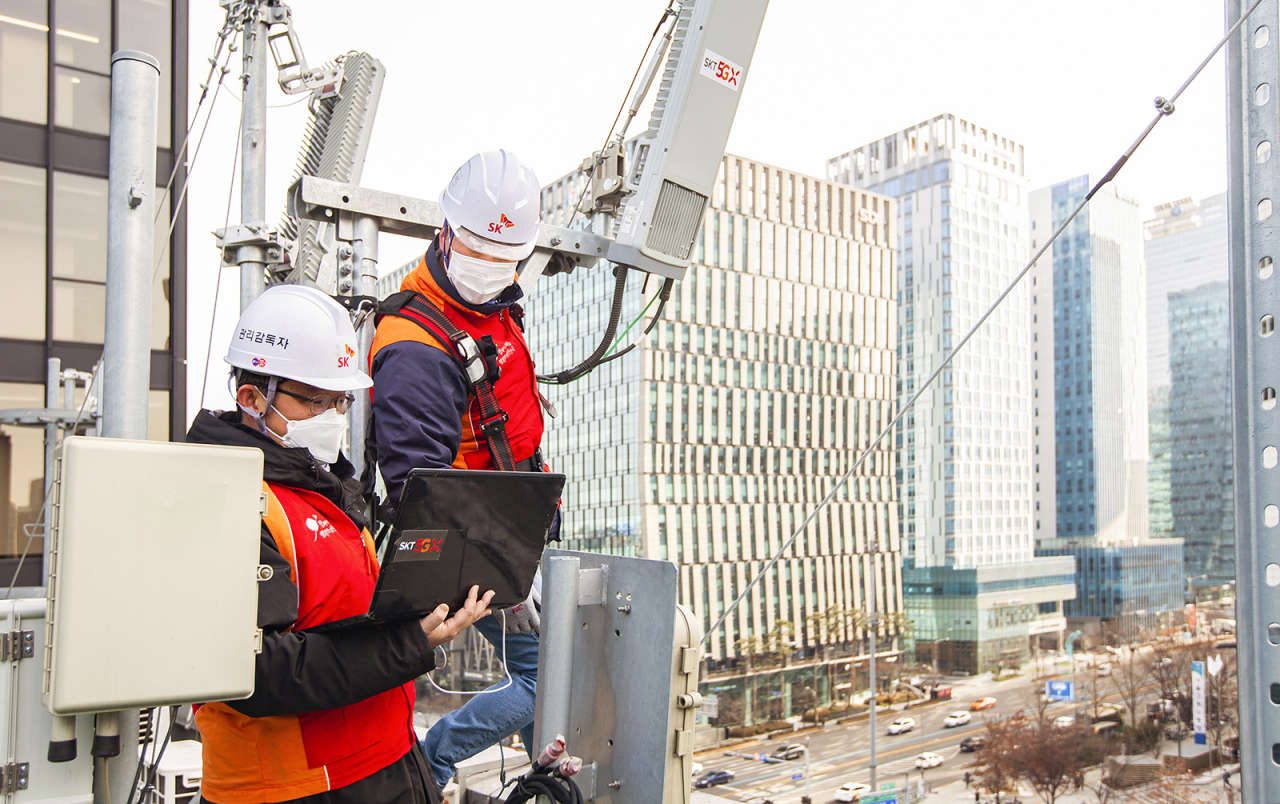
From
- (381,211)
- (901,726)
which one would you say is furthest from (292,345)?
(901,726)

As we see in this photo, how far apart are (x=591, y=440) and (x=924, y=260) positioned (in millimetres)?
41788

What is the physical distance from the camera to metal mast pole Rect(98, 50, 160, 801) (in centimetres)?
255

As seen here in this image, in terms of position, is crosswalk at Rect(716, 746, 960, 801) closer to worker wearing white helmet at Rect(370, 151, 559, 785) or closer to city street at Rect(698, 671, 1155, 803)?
city street at Rect(698, 671, 1155, 803)

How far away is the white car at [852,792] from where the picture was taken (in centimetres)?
4897

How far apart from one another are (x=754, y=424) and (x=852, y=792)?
28.0m

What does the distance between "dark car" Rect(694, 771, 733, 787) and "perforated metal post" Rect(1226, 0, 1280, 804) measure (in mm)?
49978

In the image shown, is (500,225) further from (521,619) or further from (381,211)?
(521,619)

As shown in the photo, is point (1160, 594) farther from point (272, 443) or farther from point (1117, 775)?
point (272, 443)

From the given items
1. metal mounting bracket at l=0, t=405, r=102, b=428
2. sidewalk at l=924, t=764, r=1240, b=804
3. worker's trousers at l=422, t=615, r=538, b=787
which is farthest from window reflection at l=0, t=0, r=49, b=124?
sidewalk at l=924, t=764, r=1240, b=804

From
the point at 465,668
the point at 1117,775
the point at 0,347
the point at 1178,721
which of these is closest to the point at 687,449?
the point at 465,668

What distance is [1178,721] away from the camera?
62.0 meters

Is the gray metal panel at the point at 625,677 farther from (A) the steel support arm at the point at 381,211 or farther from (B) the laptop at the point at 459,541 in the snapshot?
(A) the steel support arm at the point at 381,211

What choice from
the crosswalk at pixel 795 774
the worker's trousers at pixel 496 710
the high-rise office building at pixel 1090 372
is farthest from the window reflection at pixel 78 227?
the high-rise office building at pixel 1090 372

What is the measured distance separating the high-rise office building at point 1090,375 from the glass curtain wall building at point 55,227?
320 ft
